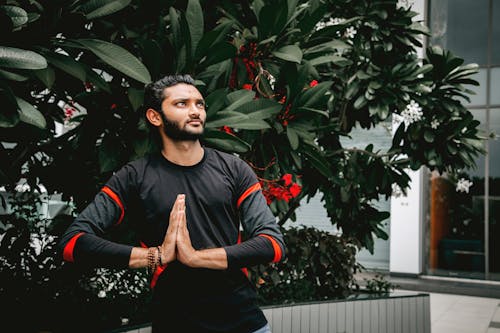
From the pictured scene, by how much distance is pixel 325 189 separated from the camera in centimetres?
448

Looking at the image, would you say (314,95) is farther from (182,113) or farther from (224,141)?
(182,113)

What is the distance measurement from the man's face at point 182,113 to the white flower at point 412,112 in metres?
3.02

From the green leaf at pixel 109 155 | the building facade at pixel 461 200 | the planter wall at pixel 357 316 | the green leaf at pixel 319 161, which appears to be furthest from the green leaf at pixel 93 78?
the building facade at pixel 461 200

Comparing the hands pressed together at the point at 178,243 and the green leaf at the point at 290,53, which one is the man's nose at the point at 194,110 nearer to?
the hands pressed together at the point at 178,243

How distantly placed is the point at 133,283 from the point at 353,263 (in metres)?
2.31

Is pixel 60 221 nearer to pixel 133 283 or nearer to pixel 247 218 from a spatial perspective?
pixel 133 283

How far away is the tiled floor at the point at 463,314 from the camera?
6879 mm

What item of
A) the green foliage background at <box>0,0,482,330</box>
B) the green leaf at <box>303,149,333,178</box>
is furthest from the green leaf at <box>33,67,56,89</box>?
the green leaf at <box>303,149,333,178</box>

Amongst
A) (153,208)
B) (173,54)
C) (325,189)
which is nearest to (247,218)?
(153,208)

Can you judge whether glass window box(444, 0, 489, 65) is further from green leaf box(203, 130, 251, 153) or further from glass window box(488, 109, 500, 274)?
green leaf box(203, 130, 251, 153)

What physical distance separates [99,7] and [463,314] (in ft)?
24.6

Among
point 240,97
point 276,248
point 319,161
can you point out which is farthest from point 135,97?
point 319,161

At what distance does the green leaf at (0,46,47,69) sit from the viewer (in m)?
1.42

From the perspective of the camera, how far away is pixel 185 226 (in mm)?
1659
